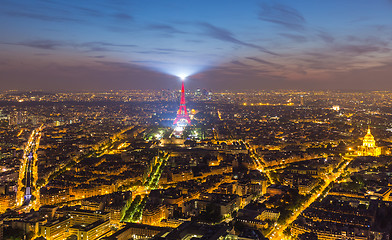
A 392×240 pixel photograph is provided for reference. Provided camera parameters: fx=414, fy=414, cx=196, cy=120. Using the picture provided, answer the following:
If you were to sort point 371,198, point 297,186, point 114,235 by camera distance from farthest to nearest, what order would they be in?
point 297,186
point 371,198
point 114,235

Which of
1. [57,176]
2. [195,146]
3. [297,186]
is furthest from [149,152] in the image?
[297,186]

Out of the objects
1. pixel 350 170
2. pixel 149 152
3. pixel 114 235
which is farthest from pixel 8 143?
pixel 350 170

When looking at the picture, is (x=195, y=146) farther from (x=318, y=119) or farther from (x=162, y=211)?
(x=318, y=119)

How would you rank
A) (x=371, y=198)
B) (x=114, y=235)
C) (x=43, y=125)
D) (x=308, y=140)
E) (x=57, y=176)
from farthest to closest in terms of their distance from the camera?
(x=43, y=125) < (x=308, y=140) < (x=57, y=176) < (x=371, y=198) < (x=114, y=235)

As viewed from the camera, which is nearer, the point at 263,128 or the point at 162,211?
the point at 162,211

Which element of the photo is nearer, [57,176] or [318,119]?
[57,176]

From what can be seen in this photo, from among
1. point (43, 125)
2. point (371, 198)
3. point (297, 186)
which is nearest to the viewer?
point (371, 198)

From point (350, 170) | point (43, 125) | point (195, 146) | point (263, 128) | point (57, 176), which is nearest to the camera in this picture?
point (57, 176)

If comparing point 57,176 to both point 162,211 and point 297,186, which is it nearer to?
point 162,211

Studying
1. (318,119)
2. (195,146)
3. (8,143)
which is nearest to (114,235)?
(195,146)
